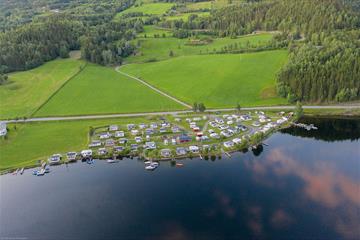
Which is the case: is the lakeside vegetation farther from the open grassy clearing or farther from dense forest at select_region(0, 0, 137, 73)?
the open grassy clearing

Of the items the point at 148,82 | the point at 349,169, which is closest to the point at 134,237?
the point at 349,169

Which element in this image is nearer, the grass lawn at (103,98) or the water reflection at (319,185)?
A: the water reflection at (319,185)

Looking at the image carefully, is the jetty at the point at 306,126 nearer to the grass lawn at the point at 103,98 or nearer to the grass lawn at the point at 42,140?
the grass lawn at the point at 103,98

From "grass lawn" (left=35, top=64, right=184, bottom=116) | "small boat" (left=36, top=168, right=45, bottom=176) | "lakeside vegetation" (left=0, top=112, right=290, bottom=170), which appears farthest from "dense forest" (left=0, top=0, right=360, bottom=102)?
"small boat" (left=36, top=168, right=45, bottom=176)

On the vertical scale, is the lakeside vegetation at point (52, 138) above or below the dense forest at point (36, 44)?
below

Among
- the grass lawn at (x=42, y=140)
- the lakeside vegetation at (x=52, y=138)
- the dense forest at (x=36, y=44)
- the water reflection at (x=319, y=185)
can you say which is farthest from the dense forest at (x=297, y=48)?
the grass lawn at (x=42, y=140)

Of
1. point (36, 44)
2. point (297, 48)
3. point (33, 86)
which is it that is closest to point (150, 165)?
point (33, 86)

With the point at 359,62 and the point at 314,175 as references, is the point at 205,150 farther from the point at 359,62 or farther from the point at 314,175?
the point at 359,62
